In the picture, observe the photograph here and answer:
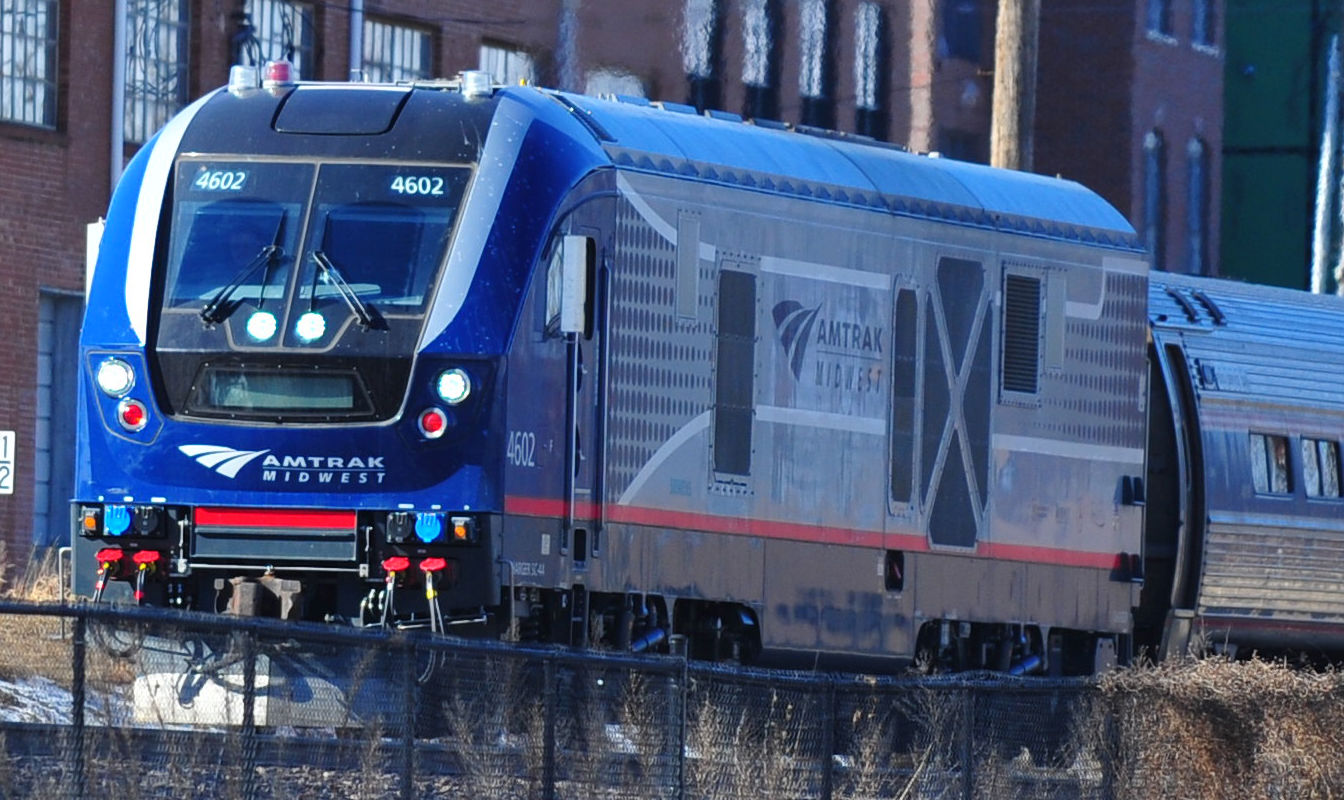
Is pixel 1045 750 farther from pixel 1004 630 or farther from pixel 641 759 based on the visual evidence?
pixel 1004 630

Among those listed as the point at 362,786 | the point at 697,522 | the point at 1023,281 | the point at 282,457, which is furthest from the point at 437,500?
the point at 1023,281

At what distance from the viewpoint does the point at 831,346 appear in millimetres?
17781

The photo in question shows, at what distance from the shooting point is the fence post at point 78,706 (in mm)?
9898

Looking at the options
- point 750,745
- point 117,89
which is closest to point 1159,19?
point 117,89

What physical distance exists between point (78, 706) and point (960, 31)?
29.1 metres

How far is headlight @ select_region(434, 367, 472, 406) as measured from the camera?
49.5 ft

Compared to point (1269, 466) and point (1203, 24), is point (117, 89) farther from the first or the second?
point (1203, 24)

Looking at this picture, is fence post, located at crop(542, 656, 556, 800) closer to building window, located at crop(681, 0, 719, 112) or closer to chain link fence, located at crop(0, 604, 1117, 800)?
chain link fence, located at crop(0, 604, 1117, 800)

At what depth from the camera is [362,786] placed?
10719 millimetres

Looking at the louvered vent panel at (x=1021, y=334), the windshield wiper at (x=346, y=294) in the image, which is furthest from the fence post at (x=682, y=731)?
the louvered vent panel at (x=1021, y=334)

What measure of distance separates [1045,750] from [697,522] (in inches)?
132

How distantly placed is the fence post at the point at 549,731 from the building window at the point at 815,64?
940 inches

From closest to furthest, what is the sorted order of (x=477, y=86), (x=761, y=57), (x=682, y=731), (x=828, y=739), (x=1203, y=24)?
(x=682, y=731) → (x=828, y=739) → (x=477, y=86) → (x=761, y=57) → (x=1203, y=24)

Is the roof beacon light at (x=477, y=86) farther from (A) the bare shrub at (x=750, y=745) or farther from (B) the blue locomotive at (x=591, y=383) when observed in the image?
(A) the bare shrub at (x=750, y=745)
